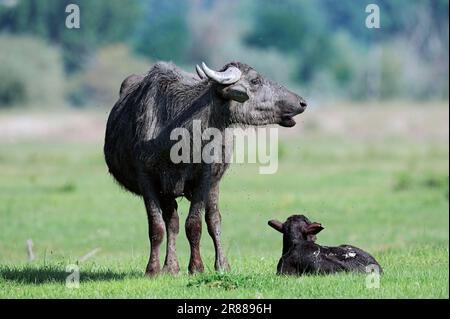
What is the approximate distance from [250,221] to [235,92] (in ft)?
33.3

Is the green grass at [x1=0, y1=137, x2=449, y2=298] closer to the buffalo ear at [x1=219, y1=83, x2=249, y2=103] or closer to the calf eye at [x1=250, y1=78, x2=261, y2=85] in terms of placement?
the buffalo ear at [x1=219, y1=83, x2=249, y2=103]

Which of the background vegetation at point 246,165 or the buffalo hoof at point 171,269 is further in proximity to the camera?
the background vegetation at point 246,165

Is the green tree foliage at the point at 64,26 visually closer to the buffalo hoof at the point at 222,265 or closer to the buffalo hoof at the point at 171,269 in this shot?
the buffalo hoof at the point at 222,265

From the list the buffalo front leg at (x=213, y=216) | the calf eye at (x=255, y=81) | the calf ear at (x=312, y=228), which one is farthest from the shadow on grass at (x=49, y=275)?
the calf eye at (x=255, y=81)

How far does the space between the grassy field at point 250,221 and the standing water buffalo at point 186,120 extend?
526 millimetres

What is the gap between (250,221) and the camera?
68.5 ft

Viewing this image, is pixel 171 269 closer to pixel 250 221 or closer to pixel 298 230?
pixel 298 230

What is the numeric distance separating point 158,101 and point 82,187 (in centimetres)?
1608

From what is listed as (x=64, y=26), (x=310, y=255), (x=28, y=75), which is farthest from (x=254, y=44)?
(x=310, y=255)

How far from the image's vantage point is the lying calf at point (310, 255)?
424 inches

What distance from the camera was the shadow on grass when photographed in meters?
10.9

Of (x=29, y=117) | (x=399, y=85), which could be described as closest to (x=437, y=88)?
(x=399, y=85)

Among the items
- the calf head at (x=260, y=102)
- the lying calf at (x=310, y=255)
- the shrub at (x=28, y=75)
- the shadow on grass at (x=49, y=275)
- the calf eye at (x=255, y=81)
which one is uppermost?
the shrub at (x=28, y=75)

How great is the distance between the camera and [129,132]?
11398 millimetres
